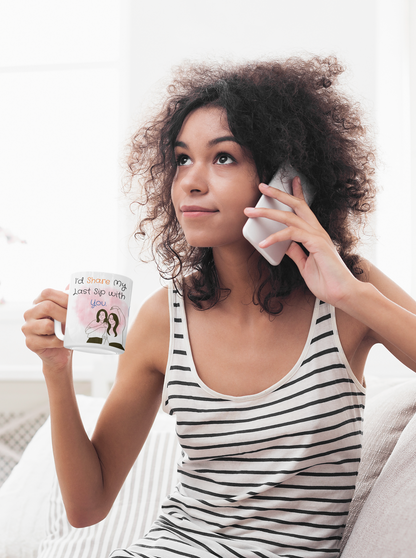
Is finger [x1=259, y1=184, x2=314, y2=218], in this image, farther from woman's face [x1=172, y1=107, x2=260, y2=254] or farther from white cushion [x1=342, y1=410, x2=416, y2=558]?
white cushion [x1=342, y1=410, x2=416, y2=558]

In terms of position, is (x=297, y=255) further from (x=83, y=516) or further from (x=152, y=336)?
(x=83, y=516)

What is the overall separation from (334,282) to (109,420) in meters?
0.51

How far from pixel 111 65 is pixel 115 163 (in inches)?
19.3

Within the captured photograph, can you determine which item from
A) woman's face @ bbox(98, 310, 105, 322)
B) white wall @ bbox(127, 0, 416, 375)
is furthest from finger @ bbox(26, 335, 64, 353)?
white wall @ bbox(127, 0, 416, 375)

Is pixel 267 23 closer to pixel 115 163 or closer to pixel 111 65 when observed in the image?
pixel 111 65

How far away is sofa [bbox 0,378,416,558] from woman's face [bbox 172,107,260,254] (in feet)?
1.49

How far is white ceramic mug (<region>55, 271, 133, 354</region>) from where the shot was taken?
0.75 meters

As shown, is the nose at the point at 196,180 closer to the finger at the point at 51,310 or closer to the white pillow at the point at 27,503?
the finger at the point at 51,310

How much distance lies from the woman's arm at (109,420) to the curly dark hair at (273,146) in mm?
113

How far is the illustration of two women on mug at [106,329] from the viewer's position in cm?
74

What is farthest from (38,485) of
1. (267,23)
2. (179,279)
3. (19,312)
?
(267,23)

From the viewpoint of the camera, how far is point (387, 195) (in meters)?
2.17

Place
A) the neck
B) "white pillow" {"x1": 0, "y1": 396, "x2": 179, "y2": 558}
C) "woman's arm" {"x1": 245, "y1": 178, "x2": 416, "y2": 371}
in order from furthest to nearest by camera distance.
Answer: "white pillow" {"x1": 0, "y1": 396, "x2": 179, "y2": 558} < the neck < "woman's arm" {"x1": 245, "y1": 178, "x2": 416, "y2": 371}

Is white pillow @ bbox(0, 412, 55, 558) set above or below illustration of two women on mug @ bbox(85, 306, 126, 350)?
below
